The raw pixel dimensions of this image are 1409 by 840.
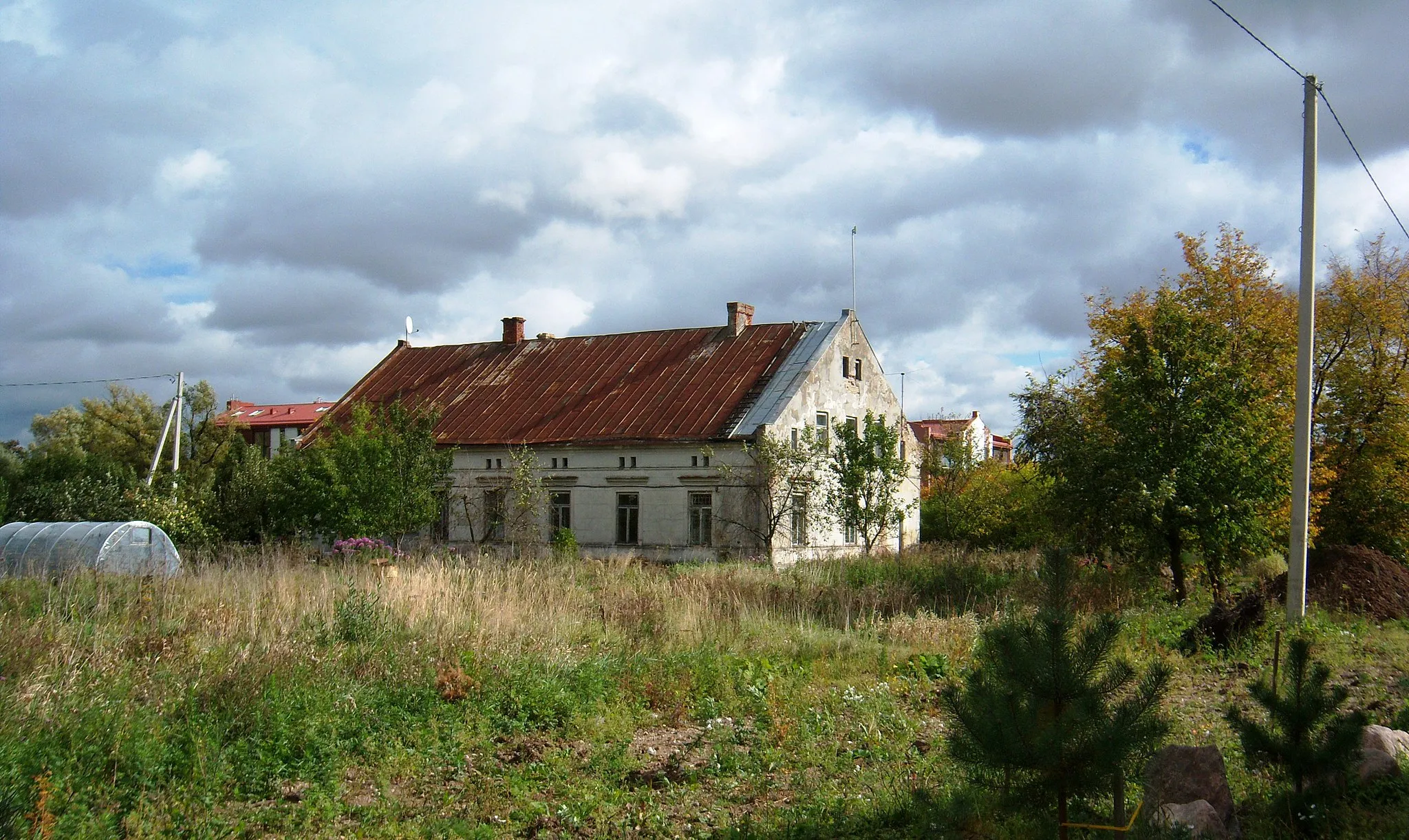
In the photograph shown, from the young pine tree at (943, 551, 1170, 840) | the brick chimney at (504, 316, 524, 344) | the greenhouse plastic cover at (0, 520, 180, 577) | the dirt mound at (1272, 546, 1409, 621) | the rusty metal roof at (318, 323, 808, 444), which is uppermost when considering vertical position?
the brick chimney at (504, 316, 524, 344)

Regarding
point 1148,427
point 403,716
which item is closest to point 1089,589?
point 1148,427

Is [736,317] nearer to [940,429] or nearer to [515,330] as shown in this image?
[515,330]

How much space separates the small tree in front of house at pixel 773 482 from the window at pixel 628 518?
2780 millimetres

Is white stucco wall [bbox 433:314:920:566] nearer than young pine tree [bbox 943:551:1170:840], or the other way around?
young pine tree [bbox 943:551:1170:840]

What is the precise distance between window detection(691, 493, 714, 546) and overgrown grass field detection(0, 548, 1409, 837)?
15.6 metres

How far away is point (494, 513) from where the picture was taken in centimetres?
3119

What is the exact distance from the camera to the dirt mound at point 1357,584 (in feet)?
50.0

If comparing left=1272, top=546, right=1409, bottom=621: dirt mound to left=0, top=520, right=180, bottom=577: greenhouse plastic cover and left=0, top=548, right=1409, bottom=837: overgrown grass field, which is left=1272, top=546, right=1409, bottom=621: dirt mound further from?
left=0, top=520, right=180, bottom=577: greenhouse plastic cover

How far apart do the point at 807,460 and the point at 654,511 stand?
484 cm

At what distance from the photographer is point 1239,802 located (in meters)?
6.02

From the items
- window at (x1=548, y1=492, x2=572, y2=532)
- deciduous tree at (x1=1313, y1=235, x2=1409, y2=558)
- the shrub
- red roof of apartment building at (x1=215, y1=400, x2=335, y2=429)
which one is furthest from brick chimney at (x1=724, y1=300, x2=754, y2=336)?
red roof of apartment building at (x1=215, y1=400, x2=335, y2=429)

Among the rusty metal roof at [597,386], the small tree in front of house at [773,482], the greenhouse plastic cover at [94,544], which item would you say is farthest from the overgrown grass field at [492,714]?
the rusty metal roof at [597,386]

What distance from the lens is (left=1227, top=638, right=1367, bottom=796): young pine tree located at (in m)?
5.27

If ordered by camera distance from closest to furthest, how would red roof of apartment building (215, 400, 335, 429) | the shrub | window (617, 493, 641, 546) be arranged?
1. the shrub
2. window (617, 493, 641, 546)
3. red roof of apartment building (215, 400, 335, 429)
